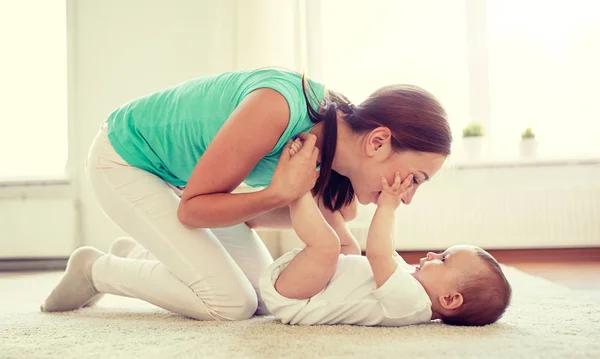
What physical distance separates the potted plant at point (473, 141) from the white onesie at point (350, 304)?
2146mm

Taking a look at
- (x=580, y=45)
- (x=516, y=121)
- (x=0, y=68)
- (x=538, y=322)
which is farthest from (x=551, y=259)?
(x=0, y=68)

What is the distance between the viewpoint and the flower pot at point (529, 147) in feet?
11.0

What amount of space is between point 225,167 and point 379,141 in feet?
1.12

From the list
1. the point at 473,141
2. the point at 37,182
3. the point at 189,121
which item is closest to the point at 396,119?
the point at 189,121

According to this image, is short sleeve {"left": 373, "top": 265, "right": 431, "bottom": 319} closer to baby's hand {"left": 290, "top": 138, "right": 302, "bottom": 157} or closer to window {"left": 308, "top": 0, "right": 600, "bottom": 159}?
baby's hand {"left": 290, "top": 138, "right": 302, "bottom": 157}

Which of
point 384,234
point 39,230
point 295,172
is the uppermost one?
point 295,172

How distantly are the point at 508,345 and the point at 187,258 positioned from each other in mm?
709

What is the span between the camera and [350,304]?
135 cm

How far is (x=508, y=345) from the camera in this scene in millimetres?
1121

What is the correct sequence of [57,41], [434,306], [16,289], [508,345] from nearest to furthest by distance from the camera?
[508,345] → [434,306] → [16,289] → [57,41]

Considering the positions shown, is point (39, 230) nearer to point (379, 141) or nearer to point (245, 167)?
point (245, 167)

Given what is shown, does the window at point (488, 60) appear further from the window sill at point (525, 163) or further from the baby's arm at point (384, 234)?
the baby's arm at point (384, 234)

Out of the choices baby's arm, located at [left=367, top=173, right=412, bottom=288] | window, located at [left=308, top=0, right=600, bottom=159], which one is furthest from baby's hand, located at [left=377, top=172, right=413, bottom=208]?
window, located at [left=308, top=0, right=600, bottom=159]

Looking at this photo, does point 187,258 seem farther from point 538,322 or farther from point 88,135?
point 88,135
